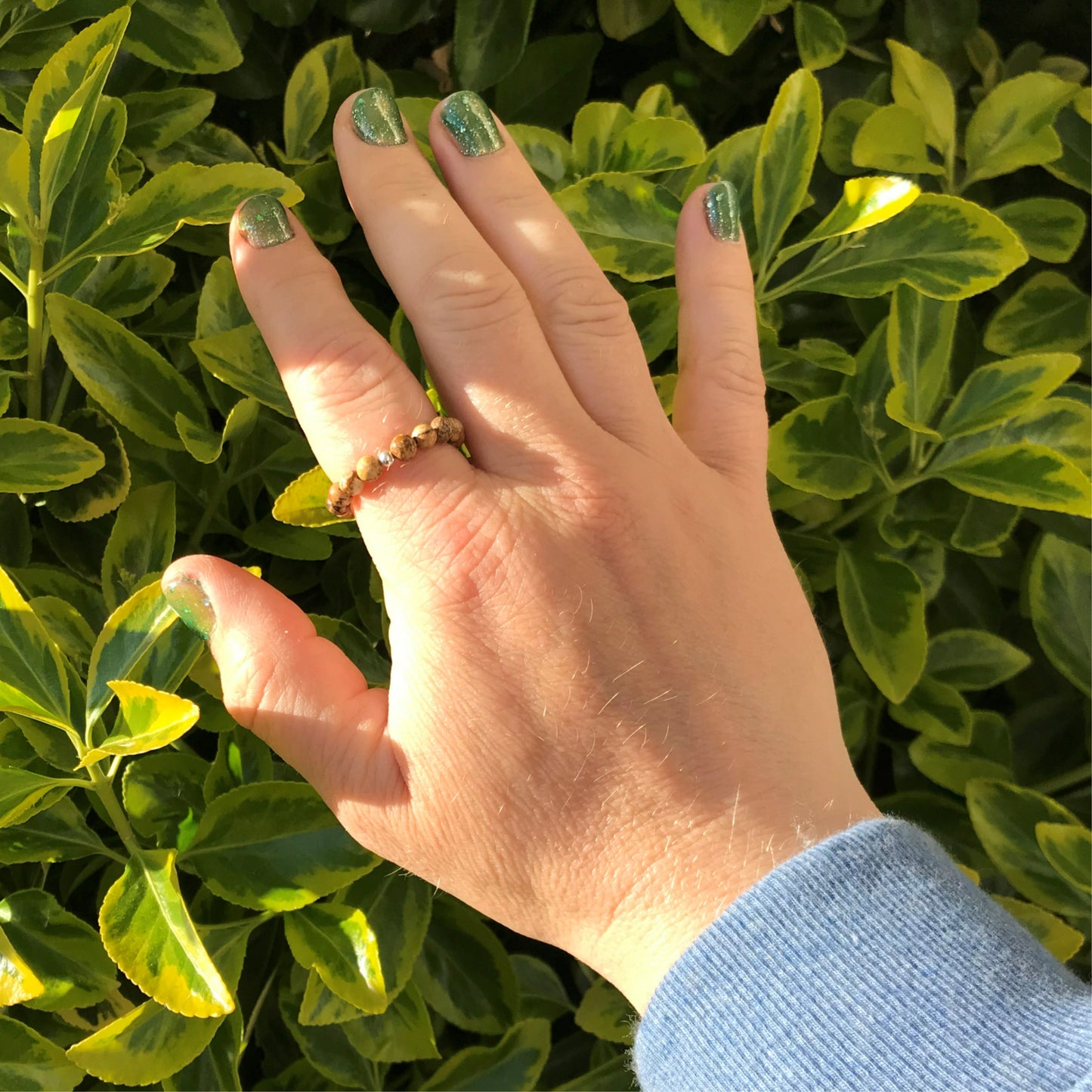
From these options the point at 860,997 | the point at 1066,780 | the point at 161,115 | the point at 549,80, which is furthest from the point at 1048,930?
the point at 161,115

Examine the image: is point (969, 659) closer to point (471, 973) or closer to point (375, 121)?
point (471, 973)

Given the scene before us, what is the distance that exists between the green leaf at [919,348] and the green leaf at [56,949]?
75 cm

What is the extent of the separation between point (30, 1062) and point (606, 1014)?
51cm

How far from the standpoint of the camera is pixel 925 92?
0.89 meters

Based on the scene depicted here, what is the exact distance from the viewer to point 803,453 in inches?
31.7

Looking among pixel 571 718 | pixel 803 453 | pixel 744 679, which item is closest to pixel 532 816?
pixel 571 718

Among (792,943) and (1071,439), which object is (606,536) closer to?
(792,943)

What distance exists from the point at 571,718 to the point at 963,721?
1.63 ft

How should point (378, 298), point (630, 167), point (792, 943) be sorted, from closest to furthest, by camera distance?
point (792, 943)
point (630, 167)
point (378, 298)

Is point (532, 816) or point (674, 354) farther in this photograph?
point (674, 354)

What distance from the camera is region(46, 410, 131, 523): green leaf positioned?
0.71 m

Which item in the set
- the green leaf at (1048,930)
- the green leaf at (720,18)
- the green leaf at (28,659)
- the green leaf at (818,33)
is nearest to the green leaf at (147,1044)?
the green leaf at (28,659)

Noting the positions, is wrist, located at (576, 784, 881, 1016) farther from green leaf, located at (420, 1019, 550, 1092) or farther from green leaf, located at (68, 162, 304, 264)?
green leaf, located at (68, 162, 304, 264)

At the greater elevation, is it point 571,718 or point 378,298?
point 378,298
